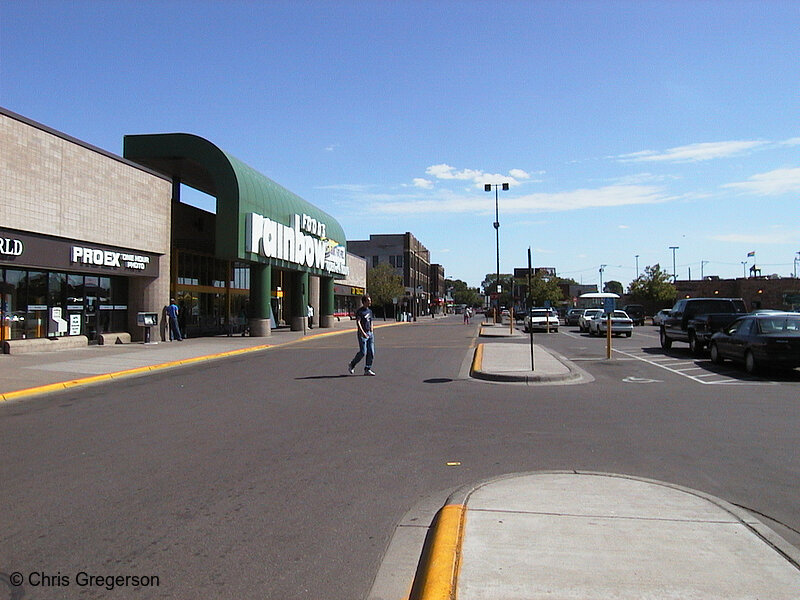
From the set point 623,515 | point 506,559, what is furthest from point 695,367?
point 506,559

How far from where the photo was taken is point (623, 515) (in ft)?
16.9

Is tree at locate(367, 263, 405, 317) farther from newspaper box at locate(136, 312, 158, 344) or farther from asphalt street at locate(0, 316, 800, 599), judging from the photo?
asphalt street at locate(0, 316, 800, 599)

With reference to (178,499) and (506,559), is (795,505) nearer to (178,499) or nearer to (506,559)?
(506,559)

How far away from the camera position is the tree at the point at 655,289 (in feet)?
233

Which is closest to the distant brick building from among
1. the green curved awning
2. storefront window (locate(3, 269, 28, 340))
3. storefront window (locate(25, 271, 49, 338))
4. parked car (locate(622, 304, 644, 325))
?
parked car (locate(622, 304, 644, 325))

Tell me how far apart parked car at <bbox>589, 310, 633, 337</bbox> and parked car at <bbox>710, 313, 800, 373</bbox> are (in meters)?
16.2

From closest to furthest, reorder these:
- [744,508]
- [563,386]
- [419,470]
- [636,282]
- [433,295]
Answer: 1. [744,508]
2. [419,470]
3. [563,386]
4. [636,282]
5. [433,295]

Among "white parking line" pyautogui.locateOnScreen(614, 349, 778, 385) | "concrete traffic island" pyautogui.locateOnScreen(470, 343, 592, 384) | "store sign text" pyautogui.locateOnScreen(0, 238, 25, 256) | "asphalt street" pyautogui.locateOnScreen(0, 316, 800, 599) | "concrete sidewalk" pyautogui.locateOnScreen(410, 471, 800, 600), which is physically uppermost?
"store sign text" pyautogui.locateOnScreen(0, 238, 25, 256)

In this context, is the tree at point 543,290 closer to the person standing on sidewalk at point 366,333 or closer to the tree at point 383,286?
the tree at point 383,286

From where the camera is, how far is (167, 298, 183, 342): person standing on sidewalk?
27.2m

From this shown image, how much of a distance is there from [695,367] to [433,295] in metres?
117

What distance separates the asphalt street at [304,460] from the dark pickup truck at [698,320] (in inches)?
268

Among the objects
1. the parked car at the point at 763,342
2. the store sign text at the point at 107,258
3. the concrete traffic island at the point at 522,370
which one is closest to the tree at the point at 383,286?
the store sign text at the point at 107,258

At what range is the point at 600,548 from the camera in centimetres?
445
